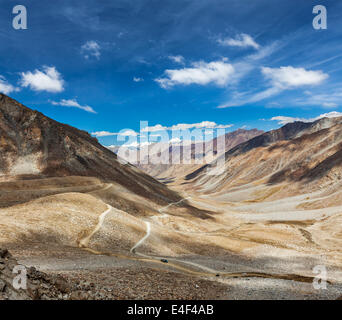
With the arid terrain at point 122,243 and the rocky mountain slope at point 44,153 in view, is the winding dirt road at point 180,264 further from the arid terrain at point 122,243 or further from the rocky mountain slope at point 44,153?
the rocky mountain slope at point 44,153

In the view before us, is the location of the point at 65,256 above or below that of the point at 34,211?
below

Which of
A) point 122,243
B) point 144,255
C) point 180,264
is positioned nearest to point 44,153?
point 122,243

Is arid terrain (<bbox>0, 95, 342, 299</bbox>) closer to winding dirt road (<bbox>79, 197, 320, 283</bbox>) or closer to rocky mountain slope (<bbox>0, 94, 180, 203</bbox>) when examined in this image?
winding dirt road (<bbox>79, 197, 320, 283</bbox>)

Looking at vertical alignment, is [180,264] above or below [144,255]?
below

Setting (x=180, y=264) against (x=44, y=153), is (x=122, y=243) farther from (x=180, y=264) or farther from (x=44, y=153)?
(x=44, y=153)

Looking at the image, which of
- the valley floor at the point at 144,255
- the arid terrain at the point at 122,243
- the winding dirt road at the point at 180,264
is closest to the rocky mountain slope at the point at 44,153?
the arid terrain at the point at 122,243

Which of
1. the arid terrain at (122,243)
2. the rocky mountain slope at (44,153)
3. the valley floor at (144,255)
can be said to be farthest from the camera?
the rocky mountain slope at (44,153)

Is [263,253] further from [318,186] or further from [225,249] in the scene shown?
[318,186]

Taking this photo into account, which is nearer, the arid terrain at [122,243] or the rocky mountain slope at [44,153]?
the arid terrain at [122,243]

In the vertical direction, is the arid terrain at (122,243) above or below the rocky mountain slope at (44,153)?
below

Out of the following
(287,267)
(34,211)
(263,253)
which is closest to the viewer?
(287,267)
